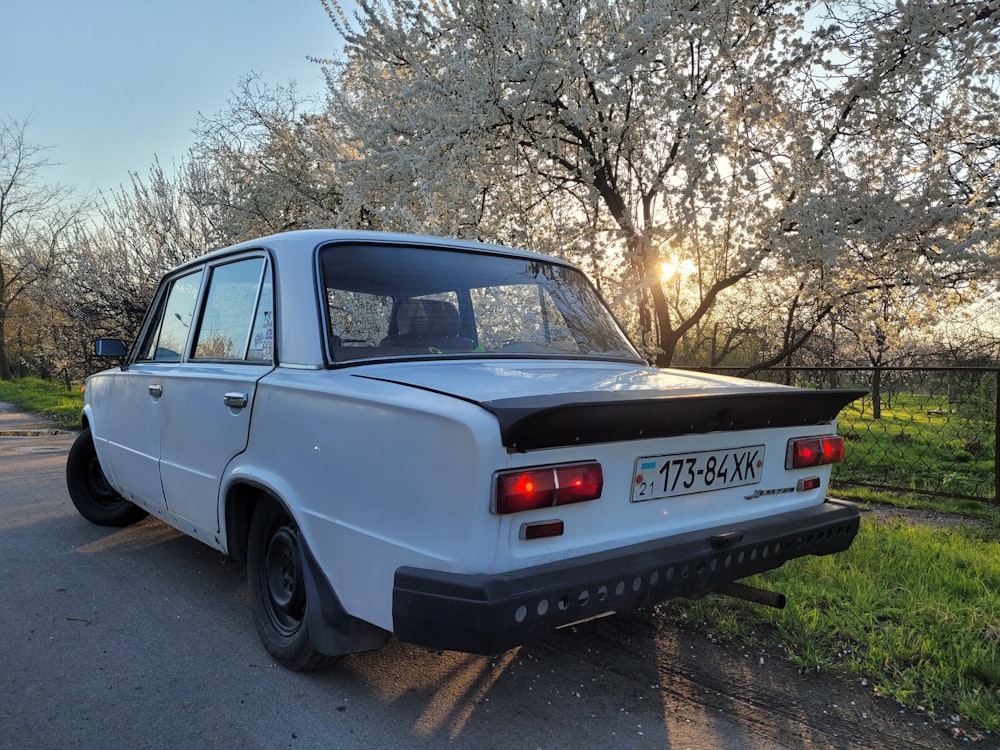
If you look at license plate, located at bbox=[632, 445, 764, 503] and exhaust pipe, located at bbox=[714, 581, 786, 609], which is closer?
license plate, located at bbox=[632, 445, 764, 503]

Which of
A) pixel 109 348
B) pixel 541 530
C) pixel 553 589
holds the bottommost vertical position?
pixel 553 589

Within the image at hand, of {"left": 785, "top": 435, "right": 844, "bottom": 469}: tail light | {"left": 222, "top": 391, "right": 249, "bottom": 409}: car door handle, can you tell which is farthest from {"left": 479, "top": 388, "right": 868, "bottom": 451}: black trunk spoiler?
{"left": 222, "top": 391, "right": 249, "bottom": 409}: car door handle

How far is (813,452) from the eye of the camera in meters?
2.83

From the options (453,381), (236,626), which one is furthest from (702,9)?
(236,626)

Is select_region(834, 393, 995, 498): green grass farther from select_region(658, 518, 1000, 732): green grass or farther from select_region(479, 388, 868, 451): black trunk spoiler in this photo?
select_region(479, 388, 868, 451): black trunk spoiler

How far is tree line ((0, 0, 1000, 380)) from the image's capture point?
6520mm

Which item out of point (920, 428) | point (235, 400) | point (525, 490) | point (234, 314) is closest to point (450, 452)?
point (525, 490)

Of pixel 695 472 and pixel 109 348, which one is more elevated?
pixel 109 348

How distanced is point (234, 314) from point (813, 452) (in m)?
2.70

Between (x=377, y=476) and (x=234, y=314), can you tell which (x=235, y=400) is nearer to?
(x=234, y=314)

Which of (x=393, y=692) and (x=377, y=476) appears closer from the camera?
(x=377, y=476)

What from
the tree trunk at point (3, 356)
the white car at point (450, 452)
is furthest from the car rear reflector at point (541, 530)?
the tree trunk at point (3, 356)

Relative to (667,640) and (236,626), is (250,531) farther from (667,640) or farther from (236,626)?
(667,640)

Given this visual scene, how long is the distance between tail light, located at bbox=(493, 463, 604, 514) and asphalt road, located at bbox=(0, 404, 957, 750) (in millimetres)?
889
